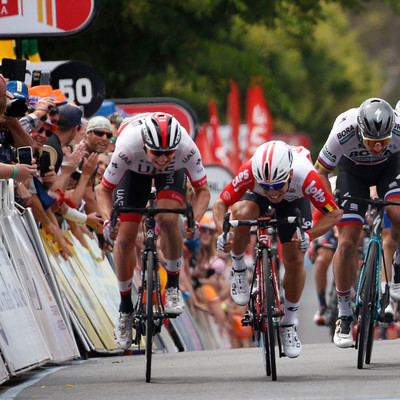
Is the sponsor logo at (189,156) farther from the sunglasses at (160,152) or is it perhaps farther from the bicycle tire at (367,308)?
the bicycle tire at (367,308)

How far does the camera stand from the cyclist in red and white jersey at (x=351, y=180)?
12070 millimetres

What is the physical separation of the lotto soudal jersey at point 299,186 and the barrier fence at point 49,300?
176cm

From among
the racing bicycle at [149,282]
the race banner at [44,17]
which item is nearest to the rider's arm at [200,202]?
the racing bicycle at [149,282]

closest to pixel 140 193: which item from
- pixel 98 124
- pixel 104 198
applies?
pixel 104 198

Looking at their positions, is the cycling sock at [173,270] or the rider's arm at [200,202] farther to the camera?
the cycling sock at [173,270]

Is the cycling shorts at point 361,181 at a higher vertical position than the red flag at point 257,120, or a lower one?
lower

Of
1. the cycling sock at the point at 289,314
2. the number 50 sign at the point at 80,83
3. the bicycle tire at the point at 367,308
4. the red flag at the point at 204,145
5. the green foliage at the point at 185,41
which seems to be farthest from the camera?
the red flag at the point at 204,145

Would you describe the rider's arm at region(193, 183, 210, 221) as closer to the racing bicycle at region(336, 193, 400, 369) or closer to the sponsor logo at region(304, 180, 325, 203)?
the sponsor logo at region(304, 180, 325, 203)

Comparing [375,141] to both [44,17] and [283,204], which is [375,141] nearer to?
[283,204]

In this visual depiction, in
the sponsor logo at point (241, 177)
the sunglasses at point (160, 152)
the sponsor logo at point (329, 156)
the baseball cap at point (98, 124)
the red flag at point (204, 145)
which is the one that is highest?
the red flag at point (204, 145)

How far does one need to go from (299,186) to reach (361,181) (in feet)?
3.27

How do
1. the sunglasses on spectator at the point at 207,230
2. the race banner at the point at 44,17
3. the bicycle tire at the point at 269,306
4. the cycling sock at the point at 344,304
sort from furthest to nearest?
the sunglasses on spectator at the point at 207,230
the race banner at the point at 44,17
the cycling sock at the point at 344,304
the bicycle tire at the point at 269,306

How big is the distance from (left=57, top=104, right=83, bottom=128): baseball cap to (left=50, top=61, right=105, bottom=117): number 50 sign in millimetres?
2225

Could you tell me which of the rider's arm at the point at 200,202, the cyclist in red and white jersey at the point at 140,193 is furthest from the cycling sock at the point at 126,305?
the rider's arm at the point at 200,202
